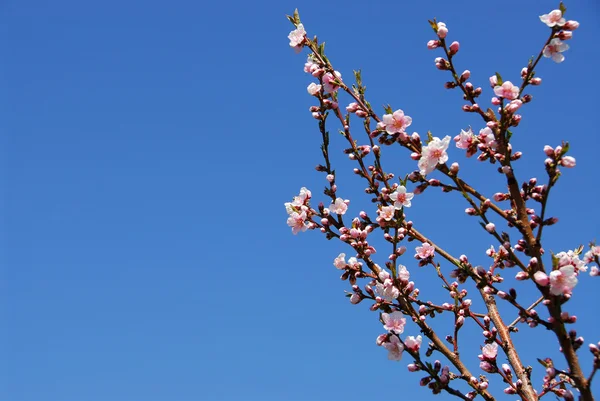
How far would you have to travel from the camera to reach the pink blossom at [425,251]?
13.8 feet

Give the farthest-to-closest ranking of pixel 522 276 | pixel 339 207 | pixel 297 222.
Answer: pixel 297 222, pixel 339 207, pixel 522 276

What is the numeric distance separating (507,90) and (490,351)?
1959 mm

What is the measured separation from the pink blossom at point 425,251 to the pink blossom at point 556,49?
1.67m

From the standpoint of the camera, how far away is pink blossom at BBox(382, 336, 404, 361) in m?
3.90

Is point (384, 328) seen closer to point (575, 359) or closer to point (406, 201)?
point (406, 201)

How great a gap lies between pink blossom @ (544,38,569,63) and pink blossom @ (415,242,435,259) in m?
1.67

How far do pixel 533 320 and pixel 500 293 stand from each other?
25cm

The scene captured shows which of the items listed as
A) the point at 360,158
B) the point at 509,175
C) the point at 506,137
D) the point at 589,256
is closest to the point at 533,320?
the point at 589,256

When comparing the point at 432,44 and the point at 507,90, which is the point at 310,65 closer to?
the point at 432,44

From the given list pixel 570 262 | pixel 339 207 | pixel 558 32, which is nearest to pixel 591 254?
pixel 570 262

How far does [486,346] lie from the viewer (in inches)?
157

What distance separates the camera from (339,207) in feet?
14.6

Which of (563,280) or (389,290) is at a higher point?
(389,290)

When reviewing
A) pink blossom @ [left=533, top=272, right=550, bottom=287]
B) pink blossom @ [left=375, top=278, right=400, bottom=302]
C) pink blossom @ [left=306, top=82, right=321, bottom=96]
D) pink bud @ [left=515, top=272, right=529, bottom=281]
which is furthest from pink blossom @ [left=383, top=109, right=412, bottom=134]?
pink blossom @ [left=533, top=272, right=550, bottom=287]
